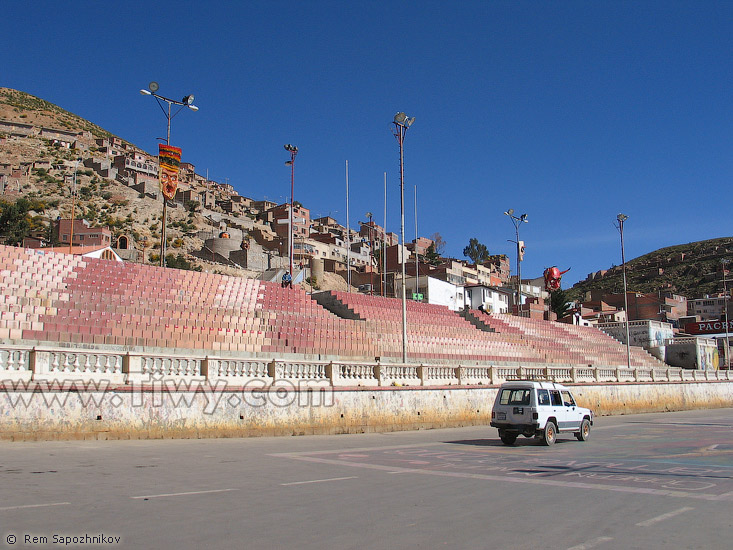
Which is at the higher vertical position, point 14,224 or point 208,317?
point 14,224

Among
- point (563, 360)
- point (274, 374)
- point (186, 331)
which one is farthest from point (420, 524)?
point (563, 360)

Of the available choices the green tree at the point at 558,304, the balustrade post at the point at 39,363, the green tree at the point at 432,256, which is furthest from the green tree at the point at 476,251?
the balustrade post at the point at 39,363

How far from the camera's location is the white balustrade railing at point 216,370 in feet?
47.0

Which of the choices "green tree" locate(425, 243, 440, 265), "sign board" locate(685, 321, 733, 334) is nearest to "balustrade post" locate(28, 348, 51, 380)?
"sign board" locate(685, 321, 733, 334)

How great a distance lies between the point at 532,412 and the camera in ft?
Result: 58.4

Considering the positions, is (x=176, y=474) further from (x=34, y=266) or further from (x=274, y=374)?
(x=34, y=266)

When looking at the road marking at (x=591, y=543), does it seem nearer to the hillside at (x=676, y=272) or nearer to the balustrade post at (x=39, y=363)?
the balustrade post at (x=39, y=363)

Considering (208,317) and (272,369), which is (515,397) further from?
(208,317)

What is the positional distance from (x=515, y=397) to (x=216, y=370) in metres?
8.85

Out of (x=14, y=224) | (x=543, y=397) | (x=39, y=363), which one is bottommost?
(x=543, y=397)

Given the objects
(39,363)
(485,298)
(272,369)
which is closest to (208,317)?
(272,369)

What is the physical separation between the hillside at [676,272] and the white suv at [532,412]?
109909mm

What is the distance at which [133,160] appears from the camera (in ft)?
461

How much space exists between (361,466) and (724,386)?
1820 inches
